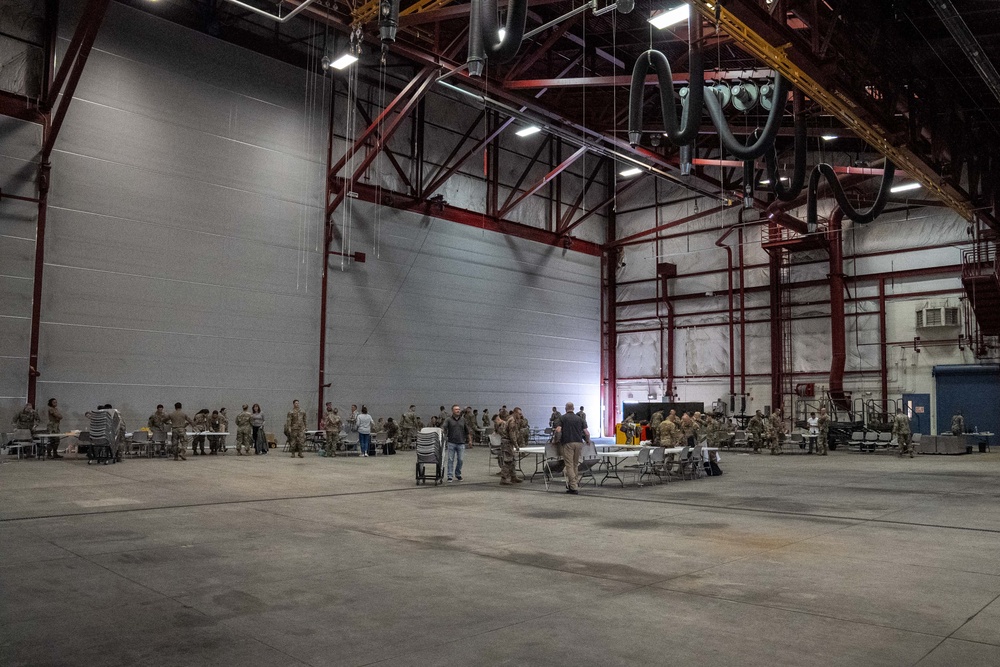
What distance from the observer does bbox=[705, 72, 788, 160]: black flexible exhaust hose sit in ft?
40.3

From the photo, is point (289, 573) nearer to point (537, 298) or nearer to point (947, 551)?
point (947, 551)

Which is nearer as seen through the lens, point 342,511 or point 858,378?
point 342,511

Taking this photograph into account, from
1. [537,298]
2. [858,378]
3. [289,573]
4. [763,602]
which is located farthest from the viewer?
[537,298]

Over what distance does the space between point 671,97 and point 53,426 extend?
16238 millimetres

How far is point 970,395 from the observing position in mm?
26000

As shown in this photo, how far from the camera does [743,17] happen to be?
13.1 meters

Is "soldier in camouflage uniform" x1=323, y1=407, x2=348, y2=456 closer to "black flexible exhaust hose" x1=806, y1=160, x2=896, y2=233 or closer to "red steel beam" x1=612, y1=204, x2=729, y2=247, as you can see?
"black flexible exhaust hose" x1=806, y1=160, x2=896, y2=233

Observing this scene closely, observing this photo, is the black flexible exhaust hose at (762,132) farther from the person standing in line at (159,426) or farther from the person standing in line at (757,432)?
the person standing in line at (159,426)

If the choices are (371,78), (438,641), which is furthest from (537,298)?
(438,641)

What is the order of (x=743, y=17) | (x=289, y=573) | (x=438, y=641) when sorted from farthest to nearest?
(x=743, y=17)
(x=289, y=573)
(x=438, y=641)

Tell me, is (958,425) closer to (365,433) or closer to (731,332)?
(731,332)

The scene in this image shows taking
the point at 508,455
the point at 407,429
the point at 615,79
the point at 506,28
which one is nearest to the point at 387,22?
the point at 506,28

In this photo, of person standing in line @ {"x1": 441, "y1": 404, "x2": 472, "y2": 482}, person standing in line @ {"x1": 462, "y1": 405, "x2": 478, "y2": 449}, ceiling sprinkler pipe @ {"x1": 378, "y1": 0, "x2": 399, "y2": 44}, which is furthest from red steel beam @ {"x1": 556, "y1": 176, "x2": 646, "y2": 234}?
ceiling sprinkler pipe @ {"x1": 378, "y1": 0, "x2": 399, "y2": 44}

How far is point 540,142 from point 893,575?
91.7 feet
